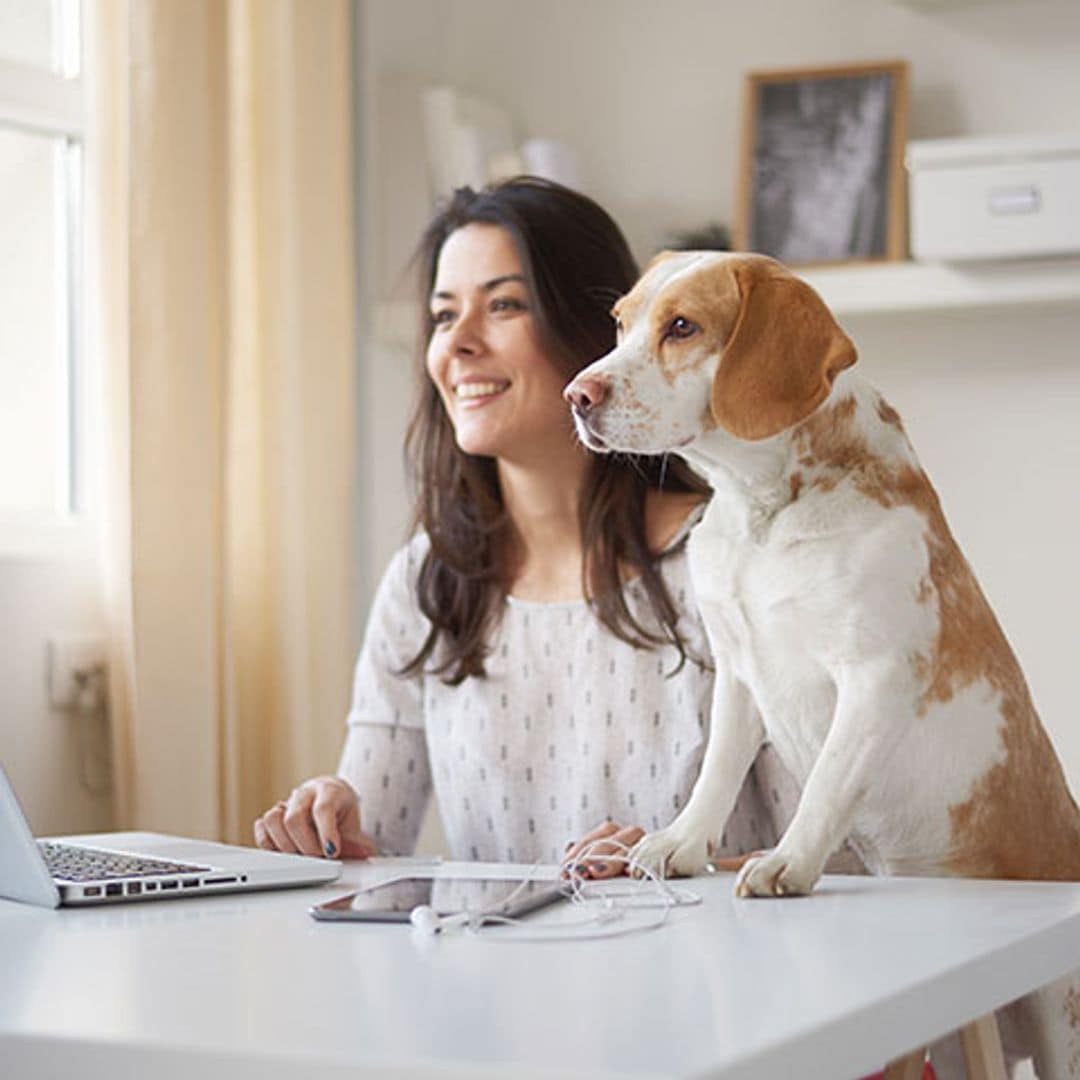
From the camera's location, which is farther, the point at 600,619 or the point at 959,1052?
the point at 600,619

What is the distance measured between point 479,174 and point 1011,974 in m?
1.91

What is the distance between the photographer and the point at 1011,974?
3.02 ft

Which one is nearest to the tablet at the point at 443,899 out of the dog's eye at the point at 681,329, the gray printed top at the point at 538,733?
the dog's eye at the point at 681,329

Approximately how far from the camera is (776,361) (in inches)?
42.1

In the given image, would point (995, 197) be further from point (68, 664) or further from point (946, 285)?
point (68, 664)

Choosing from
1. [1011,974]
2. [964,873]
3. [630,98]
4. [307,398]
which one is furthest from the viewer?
[630,98]

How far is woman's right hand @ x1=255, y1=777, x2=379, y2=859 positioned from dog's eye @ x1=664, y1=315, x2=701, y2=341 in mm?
586

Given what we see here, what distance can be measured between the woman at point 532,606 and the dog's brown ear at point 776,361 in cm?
64

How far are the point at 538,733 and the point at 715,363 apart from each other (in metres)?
0.73

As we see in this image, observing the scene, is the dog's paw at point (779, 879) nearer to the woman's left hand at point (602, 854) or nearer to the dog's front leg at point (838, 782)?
the dog's front leg at point (838, 782)

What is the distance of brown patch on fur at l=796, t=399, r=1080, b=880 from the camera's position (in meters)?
1.12

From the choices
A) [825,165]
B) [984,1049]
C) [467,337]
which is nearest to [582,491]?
[467,337]

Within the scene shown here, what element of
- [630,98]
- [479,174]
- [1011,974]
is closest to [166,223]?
[479,174]

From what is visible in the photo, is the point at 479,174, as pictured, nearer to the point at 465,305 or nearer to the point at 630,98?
the point at 630,98
